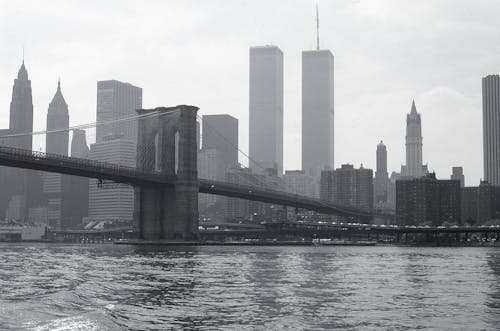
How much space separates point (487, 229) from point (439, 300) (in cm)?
13535

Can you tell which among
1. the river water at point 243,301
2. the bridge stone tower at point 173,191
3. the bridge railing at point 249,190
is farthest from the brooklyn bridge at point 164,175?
the river water at point 243,301

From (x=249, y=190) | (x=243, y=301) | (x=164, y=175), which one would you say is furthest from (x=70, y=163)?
(x=243, y=301)

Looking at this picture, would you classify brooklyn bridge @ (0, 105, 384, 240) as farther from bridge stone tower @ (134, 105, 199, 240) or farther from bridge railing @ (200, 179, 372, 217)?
bridge railing @ (200, 179, 372, 217)

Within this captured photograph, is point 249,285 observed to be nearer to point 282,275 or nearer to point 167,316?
point 282,275

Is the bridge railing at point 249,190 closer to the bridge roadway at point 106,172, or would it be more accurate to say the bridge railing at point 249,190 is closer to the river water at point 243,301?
the bridge roadway at point 106,172

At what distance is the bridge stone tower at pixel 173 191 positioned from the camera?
113 meters

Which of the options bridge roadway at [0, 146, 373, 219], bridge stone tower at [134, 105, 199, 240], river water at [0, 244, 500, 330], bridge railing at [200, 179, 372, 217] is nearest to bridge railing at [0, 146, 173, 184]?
bridge roadway at [0, 146, 373, 219]

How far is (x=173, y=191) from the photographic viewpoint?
115m

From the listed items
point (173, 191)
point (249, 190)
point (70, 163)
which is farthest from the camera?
point (249, 190)

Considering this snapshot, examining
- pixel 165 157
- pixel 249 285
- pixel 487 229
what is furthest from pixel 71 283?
pixel 487 229

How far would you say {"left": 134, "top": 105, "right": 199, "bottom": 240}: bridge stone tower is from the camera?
11331 cm

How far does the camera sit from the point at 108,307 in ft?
85.0

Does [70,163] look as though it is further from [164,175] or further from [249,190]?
[249,190]

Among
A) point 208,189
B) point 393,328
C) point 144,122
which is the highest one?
point 144,122
